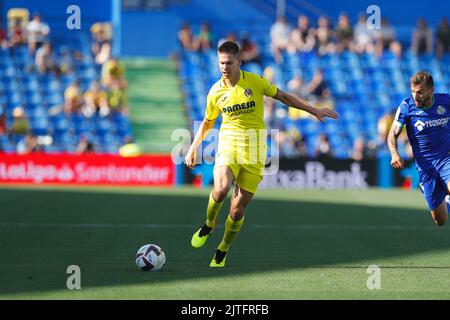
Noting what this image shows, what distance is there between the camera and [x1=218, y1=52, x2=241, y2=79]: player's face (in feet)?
34.6

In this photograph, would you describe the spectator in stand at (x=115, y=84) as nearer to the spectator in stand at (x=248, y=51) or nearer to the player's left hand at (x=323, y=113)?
the spectator in stand at (x=248, y=51)

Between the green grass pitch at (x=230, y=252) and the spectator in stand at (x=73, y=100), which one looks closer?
the green grass pitch at (x=230, y=252)

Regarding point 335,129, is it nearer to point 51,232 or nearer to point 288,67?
point 288,67

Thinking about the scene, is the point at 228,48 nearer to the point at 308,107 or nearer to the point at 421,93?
the point at 308,107

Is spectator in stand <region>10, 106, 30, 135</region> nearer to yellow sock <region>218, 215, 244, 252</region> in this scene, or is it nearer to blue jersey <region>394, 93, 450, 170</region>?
blue jersey <region>394, 93, 450, 170</region>

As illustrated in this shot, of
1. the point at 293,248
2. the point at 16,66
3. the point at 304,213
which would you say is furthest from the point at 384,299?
the point at 16,66

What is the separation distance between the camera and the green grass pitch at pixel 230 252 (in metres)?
9.10

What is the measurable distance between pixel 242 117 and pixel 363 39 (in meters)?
24.0

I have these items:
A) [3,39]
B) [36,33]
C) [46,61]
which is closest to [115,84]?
[46,61]

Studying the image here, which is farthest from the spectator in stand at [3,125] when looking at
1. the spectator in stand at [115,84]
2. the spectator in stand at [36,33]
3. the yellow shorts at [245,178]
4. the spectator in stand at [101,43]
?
the yellow shorts at [245,178]

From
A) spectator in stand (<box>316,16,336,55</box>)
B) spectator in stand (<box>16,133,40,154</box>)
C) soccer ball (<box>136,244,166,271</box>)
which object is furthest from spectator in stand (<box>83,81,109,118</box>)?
soccer ball (<box>136,244,166,271</box>)

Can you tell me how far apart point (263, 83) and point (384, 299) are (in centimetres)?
337

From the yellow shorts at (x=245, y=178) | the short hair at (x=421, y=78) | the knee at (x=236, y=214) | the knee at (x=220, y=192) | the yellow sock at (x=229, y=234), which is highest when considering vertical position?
the short hair at (x=421, y=78)

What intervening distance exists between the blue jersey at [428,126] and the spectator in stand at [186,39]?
72.0 ft
